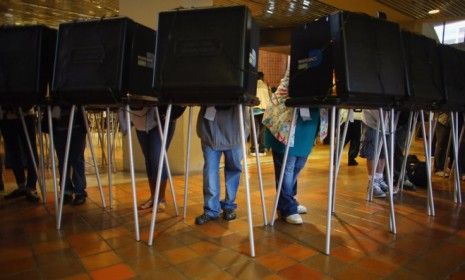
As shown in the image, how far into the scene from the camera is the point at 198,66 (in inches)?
Answer: 72.3

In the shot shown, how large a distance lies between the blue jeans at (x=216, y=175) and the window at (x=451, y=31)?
23.1 ft

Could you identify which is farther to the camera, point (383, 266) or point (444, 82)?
point (444, 82)

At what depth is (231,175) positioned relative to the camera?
2512 mm

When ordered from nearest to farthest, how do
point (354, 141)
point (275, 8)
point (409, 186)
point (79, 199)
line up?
1. point (79, 199)
2. point (409, 186)
3. point (354, 141)
4. point (275, 8)

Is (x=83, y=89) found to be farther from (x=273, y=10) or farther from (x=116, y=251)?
(x=273, y=10)

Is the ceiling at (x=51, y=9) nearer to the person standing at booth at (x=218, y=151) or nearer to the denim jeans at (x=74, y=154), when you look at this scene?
the denim jeans at (x=74, y=154)

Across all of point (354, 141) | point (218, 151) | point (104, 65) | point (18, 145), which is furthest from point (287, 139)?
point (354, 141)

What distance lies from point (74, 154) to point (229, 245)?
165 centimetres

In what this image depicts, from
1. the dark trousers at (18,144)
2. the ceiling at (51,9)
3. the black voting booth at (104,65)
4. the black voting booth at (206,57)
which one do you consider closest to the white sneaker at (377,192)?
the black voting booth at (206,57)

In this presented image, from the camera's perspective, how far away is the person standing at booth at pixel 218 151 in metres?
2.35

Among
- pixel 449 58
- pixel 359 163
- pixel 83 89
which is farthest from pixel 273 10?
pixel 83 89

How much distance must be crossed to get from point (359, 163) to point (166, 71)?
4.26m

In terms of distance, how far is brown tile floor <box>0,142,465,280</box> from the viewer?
5.70 ft

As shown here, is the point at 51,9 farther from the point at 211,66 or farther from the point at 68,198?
the point at 211,66
